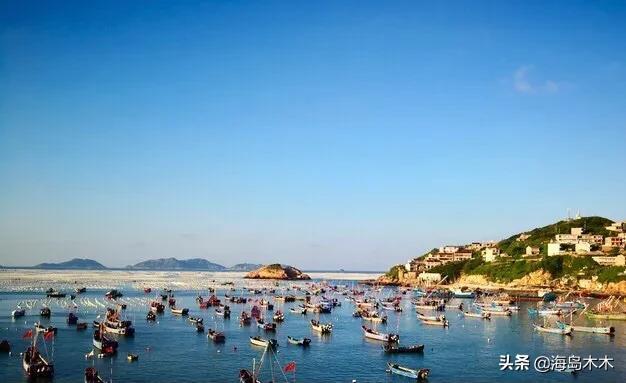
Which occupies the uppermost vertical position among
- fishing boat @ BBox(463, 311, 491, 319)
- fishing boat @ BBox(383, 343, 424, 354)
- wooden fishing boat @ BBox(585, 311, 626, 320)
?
wooden fishing boat @ BBox(585, 311, 626, 320)

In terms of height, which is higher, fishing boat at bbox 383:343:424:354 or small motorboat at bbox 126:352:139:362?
fishing boat at bbox 383:343:424:354

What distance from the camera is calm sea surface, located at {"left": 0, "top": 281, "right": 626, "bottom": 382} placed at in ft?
189

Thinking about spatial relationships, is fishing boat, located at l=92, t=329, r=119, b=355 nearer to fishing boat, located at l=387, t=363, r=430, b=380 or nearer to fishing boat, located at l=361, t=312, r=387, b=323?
fishing boat, located at l=387, t=363, r=430, b=380

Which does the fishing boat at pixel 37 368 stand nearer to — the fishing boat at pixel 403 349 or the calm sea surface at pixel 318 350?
the calm sea surface at pixel 318 350

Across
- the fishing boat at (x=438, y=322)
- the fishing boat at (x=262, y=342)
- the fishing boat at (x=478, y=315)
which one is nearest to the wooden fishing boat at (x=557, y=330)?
the fishing boat at (x=438, y=322)

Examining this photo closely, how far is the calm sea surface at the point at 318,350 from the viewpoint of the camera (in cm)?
5754

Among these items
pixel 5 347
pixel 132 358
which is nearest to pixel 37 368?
pixel 132 358

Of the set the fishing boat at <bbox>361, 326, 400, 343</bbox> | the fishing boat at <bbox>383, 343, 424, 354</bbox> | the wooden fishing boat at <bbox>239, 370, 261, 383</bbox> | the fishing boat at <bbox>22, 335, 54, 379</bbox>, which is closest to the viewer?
the wooden fishing boat at <bbox>239, 370, 261, 383</bbox>

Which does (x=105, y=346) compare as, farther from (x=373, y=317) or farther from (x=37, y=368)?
(x=373, y=317)


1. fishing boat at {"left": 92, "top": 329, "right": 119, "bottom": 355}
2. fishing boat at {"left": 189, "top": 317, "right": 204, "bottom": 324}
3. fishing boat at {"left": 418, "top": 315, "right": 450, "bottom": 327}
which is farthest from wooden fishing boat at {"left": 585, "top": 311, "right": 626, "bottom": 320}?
fishing boat at {"left": 92, "top": 329, "right": 119, "bottom": 355}

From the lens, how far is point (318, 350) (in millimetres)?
73062

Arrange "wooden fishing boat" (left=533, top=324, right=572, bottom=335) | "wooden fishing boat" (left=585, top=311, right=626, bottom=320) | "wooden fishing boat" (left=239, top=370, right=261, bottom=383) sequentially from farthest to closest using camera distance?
1. "wooden fishing boat" (left=585, top=311, right=626, bottom=320)
2. "wooden fishing boat" (left=533, top=324, right=572, bottom=335)
3. "wooden fishing boat" (left=239, top=370, right=261, bottom=383)

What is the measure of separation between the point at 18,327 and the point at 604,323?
97.5m

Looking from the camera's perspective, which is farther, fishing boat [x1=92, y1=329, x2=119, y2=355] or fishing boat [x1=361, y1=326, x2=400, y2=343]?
fishing boat [x1=361, y1=326, x2=400, y2=343]
